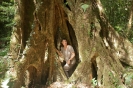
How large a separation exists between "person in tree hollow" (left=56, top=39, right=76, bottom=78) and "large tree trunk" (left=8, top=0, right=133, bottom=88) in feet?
0.76

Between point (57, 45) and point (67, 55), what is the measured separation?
47 cm

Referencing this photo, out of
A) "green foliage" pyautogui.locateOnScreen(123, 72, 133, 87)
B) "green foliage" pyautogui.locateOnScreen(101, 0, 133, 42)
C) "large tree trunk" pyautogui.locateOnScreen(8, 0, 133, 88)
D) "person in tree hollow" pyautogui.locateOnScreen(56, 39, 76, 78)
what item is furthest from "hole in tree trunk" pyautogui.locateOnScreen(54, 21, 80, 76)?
"green foliage" pyautogui.locateOnScreen(101, 0, 133, 42)

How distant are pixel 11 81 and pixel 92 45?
7.31ft

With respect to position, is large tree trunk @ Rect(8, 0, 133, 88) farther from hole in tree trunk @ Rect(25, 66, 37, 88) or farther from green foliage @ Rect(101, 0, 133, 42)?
green foliage @ Rect(101, 0, 133, 42)

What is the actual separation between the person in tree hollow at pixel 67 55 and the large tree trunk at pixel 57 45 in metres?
0.23

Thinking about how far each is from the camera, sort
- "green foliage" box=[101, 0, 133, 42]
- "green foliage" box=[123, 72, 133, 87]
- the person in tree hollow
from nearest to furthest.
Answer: "green foliage" box=[123, 72, 133, 87] < the person in tree hollow < "green foliage" box=[101, 0, 133, 42]

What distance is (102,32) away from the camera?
19.3 ft

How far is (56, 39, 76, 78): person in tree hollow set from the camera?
527 centimetres

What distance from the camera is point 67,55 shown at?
17.5 ft

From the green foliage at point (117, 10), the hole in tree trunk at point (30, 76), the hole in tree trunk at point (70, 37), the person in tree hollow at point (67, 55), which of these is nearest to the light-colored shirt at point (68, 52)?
the person in tree hollow at point (67, 55)

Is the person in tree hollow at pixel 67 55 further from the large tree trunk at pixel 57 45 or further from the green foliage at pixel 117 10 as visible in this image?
the green foliage at pixel 117 10

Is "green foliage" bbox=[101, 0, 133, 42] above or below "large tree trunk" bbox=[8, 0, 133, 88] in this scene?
above

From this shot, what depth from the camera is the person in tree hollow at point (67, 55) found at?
207 inches

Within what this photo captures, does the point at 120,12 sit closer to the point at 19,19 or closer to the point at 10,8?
the point at 10,8
